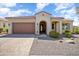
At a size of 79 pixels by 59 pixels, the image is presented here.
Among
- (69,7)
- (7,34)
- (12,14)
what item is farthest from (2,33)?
(69,7)

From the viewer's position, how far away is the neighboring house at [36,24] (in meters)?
9.73

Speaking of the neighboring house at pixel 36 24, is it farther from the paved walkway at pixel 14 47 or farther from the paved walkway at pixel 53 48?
the paved walkway at pixel 14 47

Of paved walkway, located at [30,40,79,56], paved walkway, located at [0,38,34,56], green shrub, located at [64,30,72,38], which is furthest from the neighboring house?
paved walkway, located at [0,38,34,56]

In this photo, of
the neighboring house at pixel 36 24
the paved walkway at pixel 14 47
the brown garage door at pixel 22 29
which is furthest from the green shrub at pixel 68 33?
the brown garage door at pixel 22 29

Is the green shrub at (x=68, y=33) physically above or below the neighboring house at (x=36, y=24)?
below

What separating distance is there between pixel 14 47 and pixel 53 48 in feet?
6.00

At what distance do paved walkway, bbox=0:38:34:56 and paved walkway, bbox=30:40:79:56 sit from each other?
295 millimetres

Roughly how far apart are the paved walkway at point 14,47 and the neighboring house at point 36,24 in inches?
48.7

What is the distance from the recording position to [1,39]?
941 centimetres

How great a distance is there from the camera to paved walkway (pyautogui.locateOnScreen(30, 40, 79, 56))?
841 centimetres

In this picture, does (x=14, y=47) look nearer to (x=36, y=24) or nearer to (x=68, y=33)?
(x=68, y=33)

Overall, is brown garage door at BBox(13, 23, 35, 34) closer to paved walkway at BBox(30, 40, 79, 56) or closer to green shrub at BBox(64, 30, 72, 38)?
paved walkway at BBox(30, 40, 79, 56)

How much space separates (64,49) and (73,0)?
7.53 ft

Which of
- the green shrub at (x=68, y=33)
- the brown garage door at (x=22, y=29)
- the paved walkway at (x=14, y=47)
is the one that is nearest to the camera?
the paved walkway at (x=14, y=47)
